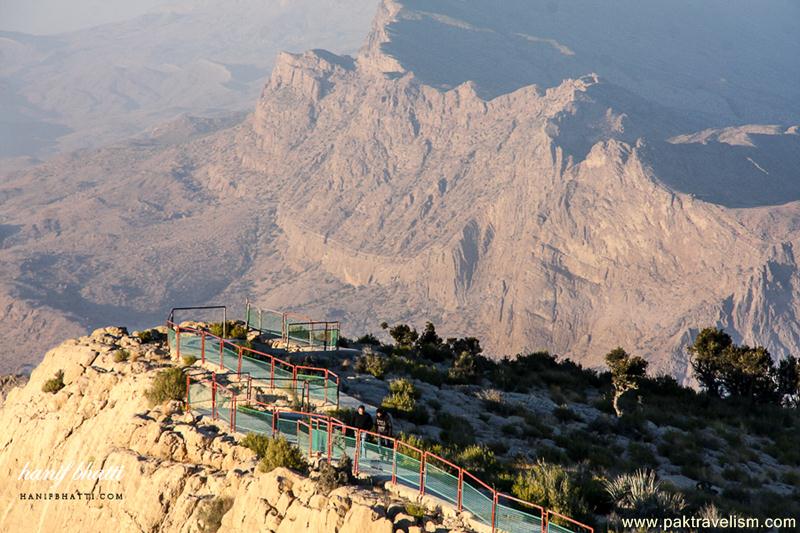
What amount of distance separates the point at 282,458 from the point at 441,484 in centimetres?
411

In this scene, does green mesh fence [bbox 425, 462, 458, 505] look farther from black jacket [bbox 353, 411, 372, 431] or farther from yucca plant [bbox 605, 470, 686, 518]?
yucca plant [bbox 605, 470, 686, 518]

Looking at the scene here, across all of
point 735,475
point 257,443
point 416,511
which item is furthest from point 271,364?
point 735,475

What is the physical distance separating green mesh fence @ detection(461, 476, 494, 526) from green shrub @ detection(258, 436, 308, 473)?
4.24m

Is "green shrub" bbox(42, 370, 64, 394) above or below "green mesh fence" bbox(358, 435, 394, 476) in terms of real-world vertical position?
below

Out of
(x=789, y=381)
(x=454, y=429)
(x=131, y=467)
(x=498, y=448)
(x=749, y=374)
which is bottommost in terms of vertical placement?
(x=789, y=381)

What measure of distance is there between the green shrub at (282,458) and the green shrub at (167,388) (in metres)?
5.77

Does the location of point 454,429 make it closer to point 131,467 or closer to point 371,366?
point 371,366

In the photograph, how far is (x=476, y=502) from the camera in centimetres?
2064

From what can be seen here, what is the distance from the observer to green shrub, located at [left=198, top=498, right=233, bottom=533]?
23047 millimetres

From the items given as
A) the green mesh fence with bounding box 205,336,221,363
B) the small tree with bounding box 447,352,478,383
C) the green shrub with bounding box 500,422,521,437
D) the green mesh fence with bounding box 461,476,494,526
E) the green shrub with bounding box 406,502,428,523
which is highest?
the green mesh fence with bounding box 461,476,494,526

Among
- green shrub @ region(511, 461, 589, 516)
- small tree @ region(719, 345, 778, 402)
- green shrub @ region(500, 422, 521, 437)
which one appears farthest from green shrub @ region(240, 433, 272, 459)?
small tree @ region(719, 345, 778, 402)

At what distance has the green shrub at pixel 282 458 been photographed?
23.1 m

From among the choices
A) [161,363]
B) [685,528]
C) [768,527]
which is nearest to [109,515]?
[161,363]

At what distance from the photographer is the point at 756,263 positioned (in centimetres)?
18925
